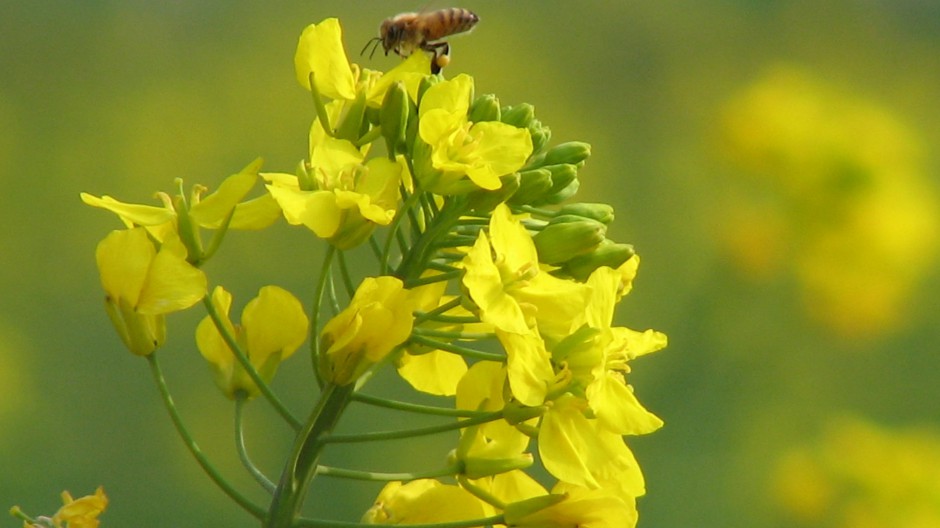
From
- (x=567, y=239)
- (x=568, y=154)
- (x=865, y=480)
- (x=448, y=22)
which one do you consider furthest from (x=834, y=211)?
(x=567, y=239)

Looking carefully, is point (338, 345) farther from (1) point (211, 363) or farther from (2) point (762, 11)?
(2) point (762, 11)

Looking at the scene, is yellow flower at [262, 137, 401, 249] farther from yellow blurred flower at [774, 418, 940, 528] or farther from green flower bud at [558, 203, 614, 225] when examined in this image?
yellow blurred flower at [774, 418, 940, 528]

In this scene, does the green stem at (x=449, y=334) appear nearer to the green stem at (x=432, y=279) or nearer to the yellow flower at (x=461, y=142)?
the green stem at (x=432, y=279)

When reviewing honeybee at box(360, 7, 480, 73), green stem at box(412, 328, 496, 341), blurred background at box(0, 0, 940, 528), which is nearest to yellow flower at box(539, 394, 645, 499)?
green stem at box(412, 328, 496, 341)

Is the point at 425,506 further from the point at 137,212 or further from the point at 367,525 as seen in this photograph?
the point at 137,212

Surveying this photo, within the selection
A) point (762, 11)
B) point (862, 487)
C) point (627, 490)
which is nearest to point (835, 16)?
point (762, 11)
